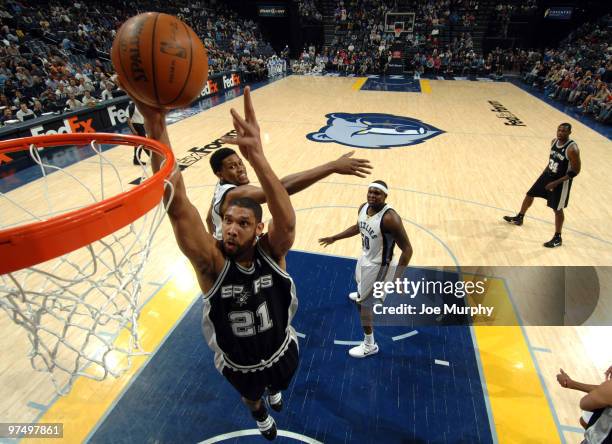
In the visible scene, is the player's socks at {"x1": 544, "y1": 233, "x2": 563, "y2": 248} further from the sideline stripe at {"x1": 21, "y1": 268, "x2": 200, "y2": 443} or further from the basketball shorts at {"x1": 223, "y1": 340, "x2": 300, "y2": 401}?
the sideline stripe at {"x1": 21, "y1": 268, "x2": 200, "y2": 443}

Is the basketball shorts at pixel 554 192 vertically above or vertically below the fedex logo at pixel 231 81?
below

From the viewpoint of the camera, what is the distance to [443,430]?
2.74 meters

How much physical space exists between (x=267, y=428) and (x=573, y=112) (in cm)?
1424

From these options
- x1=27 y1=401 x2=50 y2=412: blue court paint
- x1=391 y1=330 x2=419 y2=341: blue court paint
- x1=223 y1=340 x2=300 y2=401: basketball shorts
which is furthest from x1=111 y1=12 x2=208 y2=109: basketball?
x1=391 y1=330 x2=419 y2=341: blue court paint

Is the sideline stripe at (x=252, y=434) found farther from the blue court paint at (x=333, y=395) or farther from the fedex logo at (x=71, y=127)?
the fedex logo at (x=71, y=127)

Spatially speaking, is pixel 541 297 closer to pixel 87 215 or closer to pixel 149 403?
pixel 149 403

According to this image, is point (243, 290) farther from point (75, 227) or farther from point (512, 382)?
point (512, 382)

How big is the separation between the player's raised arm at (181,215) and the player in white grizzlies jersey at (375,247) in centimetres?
157

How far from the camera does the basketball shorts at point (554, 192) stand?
4738 millimetres

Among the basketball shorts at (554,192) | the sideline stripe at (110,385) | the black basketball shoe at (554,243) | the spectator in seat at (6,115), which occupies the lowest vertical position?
the black basketball shoe at (554,243)

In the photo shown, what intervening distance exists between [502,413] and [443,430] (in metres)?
0.52

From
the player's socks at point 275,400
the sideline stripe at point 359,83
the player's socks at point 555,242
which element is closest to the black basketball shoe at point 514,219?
the player's socks at point 555,242

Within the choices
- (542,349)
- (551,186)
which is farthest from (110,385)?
(551,186)

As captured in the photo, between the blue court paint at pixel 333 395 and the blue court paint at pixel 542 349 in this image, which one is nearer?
the blue court paint at pixel 333 395
